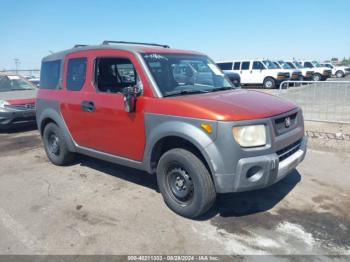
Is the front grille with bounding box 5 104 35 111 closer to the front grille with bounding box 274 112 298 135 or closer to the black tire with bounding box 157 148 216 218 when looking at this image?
the black tire with bounding box 157 148 216 218

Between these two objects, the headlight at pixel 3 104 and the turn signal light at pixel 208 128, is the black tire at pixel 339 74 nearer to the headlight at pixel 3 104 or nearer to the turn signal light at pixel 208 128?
the headlight at pixel 3 104

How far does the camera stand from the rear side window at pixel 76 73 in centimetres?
487

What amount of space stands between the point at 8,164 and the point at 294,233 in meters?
5.27

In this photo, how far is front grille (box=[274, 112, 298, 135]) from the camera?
3596 millimetres

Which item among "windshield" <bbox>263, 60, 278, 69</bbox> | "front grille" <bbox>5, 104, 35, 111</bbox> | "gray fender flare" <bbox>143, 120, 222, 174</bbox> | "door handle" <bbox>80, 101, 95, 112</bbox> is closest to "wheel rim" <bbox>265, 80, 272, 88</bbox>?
"windshield" <bbox>263, 60, 278, 69</bbox>

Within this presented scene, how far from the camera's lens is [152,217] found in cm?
382

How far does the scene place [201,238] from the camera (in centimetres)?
335

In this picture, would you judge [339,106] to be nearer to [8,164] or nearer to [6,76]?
[8,164]

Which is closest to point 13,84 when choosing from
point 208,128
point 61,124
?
point 61,124

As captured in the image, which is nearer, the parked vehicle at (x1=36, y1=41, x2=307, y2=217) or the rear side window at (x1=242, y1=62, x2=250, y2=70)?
the parked vehicle at (x1=36, y1=41, x2=307, y2=217)

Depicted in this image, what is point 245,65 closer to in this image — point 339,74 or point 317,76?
point 317,76

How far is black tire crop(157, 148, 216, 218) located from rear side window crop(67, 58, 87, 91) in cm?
198

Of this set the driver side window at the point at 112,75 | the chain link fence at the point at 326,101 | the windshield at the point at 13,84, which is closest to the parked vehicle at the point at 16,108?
the windshield at the point at 13,84

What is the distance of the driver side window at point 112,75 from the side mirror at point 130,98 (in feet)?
1.90
